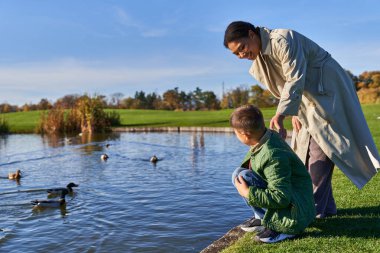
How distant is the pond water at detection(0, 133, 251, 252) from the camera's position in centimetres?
567

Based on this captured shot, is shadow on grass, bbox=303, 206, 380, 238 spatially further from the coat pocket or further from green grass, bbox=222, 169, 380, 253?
the coat pocket

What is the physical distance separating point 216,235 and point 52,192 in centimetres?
459

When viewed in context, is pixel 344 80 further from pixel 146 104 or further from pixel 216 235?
pixel 146 104

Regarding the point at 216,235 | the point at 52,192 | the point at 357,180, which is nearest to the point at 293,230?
the point at 357,180

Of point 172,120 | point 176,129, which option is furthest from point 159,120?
point 176,129

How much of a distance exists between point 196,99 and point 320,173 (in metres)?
64.7

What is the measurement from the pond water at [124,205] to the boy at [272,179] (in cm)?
200

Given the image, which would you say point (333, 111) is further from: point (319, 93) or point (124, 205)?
point (124, 205)

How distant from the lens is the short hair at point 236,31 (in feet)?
12.1

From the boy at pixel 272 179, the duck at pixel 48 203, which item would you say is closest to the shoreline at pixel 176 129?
the duck at pixel 48 203

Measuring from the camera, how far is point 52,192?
351 inches

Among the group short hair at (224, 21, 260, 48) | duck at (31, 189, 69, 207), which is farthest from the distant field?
short hair at (224, 21, 260, 48)

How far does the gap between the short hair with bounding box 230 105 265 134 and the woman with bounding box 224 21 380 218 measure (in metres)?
0.35

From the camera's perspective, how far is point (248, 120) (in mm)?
3350
